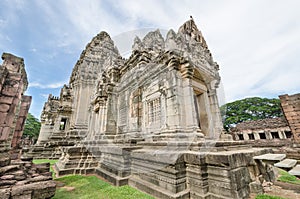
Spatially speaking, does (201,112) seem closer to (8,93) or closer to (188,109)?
(188,109)

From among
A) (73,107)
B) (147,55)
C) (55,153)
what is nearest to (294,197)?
(147,55)

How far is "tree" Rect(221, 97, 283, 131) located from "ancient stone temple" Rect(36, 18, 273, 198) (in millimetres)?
31029

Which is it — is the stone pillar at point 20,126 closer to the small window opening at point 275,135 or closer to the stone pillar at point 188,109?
the stone pillar at point 188,109

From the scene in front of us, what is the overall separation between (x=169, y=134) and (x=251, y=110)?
40.0 m

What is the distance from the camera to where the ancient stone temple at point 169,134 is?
3557mm

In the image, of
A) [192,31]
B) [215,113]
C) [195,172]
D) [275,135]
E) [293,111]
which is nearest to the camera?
[195,172]

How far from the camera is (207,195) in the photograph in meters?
3.37

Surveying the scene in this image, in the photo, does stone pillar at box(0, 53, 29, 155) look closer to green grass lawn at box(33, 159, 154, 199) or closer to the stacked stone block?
green grass lawn at box(33, 159, 154, 199)

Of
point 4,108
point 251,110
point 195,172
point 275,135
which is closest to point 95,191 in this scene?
point 195,172

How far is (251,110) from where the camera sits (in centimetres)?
3594

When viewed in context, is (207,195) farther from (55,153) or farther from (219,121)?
(55,153)

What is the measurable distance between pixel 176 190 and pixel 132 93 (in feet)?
19.7

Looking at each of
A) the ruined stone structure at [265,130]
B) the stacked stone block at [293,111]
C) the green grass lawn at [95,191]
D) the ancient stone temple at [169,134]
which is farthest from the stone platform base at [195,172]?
the ruined stone structure at [265,130]

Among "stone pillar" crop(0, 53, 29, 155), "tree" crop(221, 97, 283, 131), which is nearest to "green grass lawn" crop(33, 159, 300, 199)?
"stone pillar" crop(0, 53, 29, 155)
